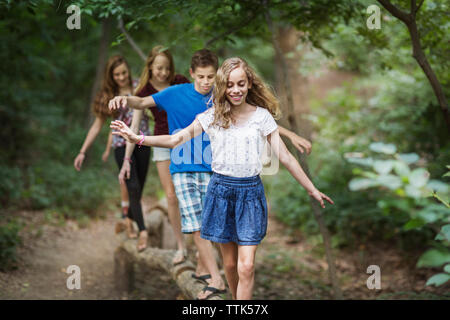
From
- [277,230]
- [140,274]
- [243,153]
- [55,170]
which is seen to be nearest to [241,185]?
[243,153]

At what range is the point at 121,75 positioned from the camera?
429cm

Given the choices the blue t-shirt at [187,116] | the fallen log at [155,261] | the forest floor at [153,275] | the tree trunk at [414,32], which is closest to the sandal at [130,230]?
the fallen log at [155,261]

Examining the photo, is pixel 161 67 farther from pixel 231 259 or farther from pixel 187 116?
pixel 231 259

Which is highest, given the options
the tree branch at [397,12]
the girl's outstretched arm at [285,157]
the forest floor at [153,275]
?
the tree branch at [397,12]

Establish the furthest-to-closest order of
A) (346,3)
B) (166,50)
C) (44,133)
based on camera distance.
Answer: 1. (44,133)
2. (346,3)
3. (166,50)

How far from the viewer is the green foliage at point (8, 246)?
4992 millimetres

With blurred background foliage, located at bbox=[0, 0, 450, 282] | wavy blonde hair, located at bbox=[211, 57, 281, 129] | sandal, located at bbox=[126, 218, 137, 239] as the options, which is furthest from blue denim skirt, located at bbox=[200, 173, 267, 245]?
sandal, located at bbox=[126, 218, 137, 239]

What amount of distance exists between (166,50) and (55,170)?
17.6 feet

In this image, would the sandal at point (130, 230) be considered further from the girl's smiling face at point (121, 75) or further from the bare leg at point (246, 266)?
the bare leg at point (246, 266)

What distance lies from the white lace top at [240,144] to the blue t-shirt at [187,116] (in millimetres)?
521

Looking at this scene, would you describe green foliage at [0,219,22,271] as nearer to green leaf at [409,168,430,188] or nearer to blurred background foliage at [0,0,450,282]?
blurred background foliage at [0,0,450,282]

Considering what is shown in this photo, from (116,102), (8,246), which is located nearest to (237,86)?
(116,102)

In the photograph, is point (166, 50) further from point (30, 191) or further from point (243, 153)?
point (30, 191)

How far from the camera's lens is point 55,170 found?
26.8 feet
